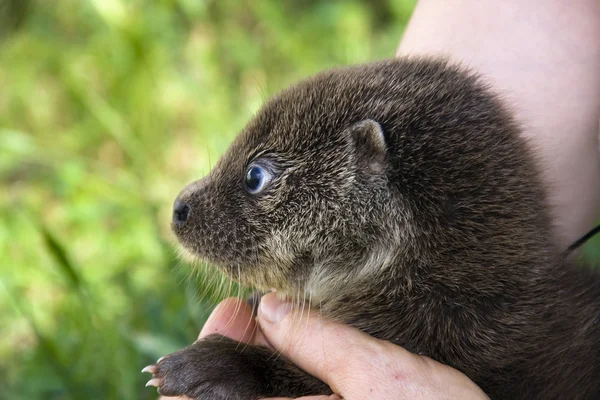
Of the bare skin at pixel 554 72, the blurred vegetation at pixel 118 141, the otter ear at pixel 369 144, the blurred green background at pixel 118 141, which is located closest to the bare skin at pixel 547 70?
the bare skin at pixel 554 72

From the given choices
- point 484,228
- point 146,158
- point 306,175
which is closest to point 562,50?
point 484,228

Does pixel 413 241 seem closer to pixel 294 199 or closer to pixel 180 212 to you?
pixel 294 199

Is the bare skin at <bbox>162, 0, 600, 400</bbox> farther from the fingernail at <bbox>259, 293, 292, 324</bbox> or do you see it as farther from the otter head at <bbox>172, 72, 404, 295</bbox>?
the otter head at <bbox>172, 72, 404, 295</bbox>

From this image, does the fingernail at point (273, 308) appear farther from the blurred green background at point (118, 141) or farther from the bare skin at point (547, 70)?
the blurred green background at point (118, 141)

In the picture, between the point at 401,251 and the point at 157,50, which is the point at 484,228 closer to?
the point at 401,251

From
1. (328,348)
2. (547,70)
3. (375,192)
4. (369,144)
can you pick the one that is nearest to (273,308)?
(328,348)

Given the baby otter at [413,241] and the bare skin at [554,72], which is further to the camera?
the bare skin at [554,72]
